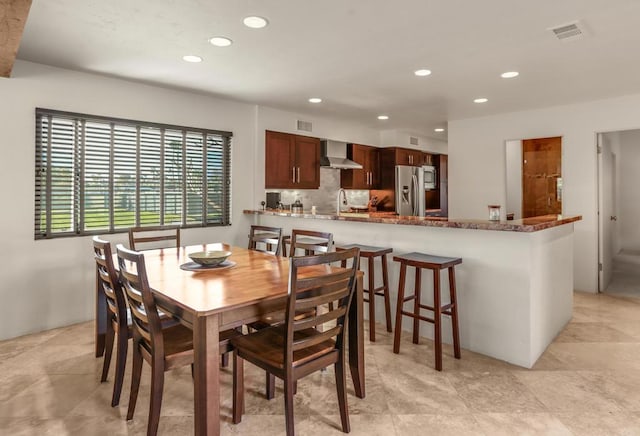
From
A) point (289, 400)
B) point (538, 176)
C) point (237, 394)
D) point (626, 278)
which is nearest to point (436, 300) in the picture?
point (289, 400)

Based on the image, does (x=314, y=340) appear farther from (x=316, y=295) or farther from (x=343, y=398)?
(x=343, y=398)

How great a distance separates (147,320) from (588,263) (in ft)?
17.7

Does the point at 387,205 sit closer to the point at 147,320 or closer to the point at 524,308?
the point at 524,308

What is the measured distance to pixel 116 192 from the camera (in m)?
3.98

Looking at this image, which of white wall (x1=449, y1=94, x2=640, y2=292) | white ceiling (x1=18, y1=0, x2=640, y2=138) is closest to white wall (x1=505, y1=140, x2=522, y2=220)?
white wall (x1=449, y1=94, x2=640, y2=292)

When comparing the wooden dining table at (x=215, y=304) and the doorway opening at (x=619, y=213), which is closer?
the wooden dining table at (x=215, y=304)

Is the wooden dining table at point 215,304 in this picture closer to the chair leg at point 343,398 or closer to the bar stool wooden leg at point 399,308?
the chair leg at point 343,398

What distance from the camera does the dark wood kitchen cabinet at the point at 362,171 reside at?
6586 mm

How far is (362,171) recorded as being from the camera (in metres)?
6.77

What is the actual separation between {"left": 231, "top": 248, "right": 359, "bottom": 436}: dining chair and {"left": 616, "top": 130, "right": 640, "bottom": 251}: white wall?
26.0 feet

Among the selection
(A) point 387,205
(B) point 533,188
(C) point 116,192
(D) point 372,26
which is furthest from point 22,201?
(B) point 533,188

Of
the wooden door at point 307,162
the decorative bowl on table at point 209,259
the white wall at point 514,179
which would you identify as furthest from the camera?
the white wall at point 514,179

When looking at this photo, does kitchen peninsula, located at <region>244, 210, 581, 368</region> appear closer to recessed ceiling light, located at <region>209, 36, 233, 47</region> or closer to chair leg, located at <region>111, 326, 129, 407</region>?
recessed ceiling light, located at <region>209, 36, 233, 47</region>

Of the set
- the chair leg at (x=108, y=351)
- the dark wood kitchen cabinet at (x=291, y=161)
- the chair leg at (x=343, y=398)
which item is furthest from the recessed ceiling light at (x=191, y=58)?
the chair leg at (x=343, y=398)
